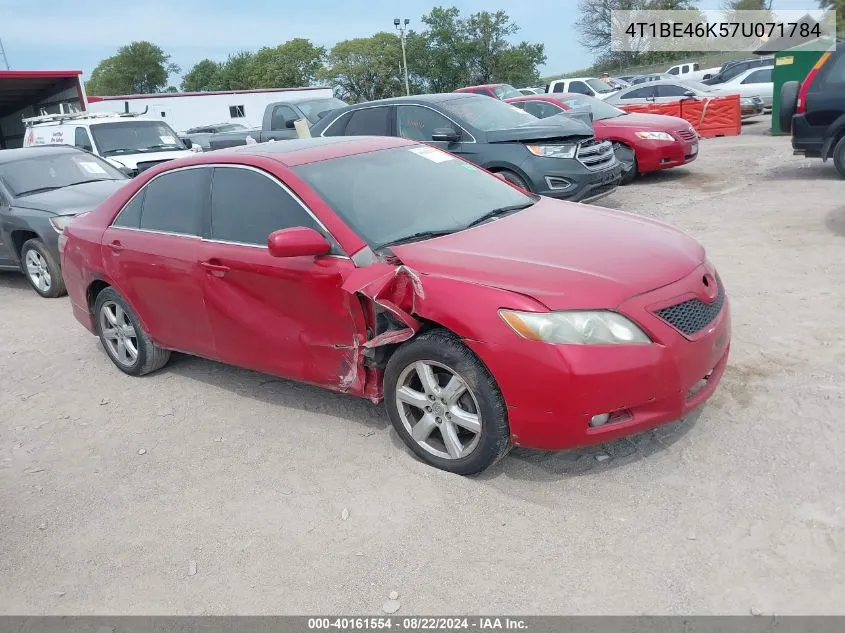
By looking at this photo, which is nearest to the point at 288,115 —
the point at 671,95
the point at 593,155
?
the point at 593,155

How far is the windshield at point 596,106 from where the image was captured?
39.6ft

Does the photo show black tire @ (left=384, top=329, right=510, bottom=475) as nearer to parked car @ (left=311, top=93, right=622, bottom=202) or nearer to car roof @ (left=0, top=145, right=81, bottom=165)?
parked car @ (left=311, top=93, right=622, bottom=202)

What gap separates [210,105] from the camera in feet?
116

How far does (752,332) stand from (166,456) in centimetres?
392

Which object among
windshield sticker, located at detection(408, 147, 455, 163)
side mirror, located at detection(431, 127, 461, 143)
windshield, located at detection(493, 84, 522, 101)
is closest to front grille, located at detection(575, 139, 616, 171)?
side mirror, located at detection(431, 127, 461, 143)

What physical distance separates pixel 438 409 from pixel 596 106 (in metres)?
10.2

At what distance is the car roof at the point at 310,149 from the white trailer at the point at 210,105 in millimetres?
28429

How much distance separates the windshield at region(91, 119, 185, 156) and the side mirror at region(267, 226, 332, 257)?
10.5 m

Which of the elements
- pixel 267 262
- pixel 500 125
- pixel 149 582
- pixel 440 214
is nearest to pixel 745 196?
pixel 500 125

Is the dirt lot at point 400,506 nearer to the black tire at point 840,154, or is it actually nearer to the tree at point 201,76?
the black tire at point 840,154

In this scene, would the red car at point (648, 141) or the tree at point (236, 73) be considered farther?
the tree at point (236, 73)

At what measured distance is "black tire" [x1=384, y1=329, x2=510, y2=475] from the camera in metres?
3.33

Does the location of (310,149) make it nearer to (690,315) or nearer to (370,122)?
(690,315)

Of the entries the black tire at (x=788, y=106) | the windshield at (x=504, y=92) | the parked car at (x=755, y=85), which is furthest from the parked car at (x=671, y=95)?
the black tire at (x=788, y=106)
